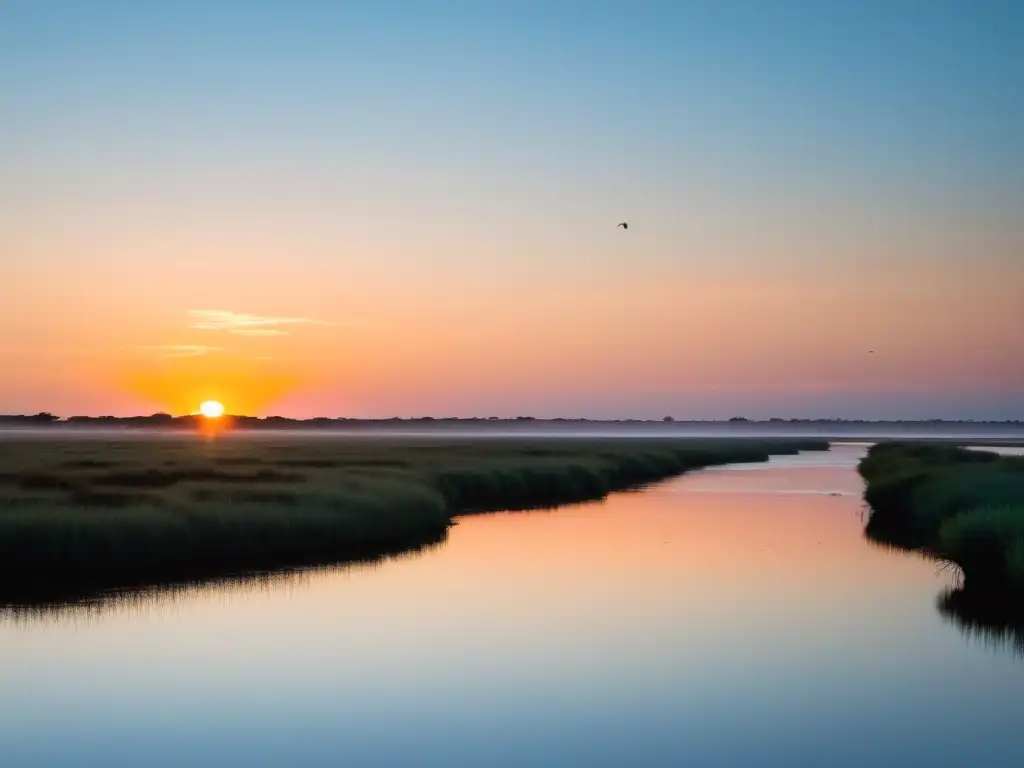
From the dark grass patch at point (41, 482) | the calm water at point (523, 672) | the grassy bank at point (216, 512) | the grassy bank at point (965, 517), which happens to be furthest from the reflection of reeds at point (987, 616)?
the dark grass patch at point (41, 482)

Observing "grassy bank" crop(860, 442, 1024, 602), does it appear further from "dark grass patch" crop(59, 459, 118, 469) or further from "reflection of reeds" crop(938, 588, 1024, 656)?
"dark grass patch" crop(59, 459, 118, 469)

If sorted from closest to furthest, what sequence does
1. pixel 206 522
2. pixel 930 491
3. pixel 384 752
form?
pixel 384 752, pixel 206 522, pixel 930 491

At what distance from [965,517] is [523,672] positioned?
43.1 ft

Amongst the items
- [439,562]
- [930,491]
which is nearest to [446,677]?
[439,562]

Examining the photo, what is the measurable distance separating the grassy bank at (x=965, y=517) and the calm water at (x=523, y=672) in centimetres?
151

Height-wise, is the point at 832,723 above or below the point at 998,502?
below

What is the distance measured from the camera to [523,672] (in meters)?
17.8

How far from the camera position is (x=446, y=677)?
1755 centimetres

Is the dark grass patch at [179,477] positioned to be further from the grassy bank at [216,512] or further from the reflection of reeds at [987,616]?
the reflection of reeds at [987,616]

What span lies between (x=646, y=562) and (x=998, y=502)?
393 inches

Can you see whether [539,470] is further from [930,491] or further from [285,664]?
[285,664]

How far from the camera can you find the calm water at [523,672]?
14133 millimetres

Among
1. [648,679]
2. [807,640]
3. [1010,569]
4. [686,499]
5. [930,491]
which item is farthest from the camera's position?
[686,499]

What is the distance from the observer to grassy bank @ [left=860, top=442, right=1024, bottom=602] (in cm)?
2331
